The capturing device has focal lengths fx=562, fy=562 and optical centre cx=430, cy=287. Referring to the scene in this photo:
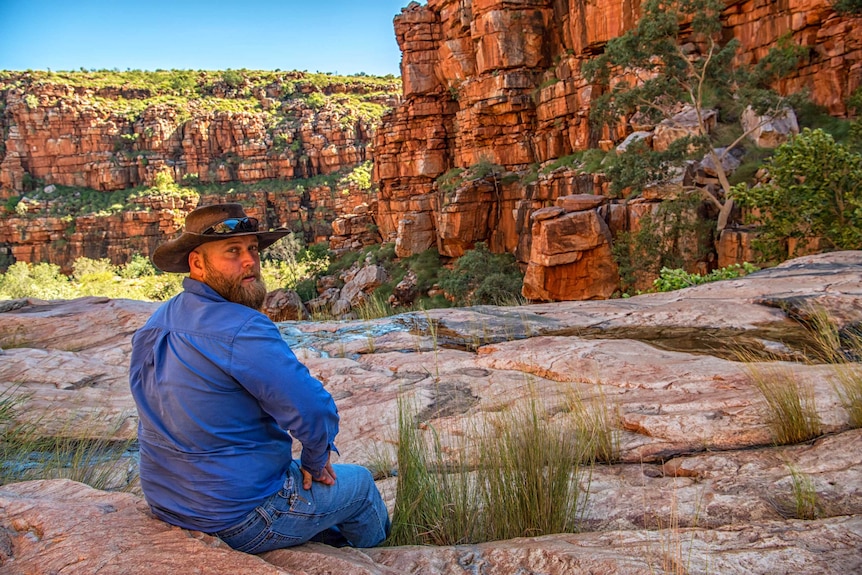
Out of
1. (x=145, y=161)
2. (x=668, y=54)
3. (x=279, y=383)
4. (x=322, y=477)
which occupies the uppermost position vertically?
(x=145, y=161)

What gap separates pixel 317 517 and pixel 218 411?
1.75 ft

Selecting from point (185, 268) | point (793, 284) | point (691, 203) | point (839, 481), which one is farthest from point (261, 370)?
point (691, 203)

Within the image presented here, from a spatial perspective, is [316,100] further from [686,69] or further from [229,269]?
[229,269]

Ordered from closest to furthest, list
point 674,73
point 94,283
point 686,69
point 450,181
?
1. point 674,73
2. point 686,69
3. point 450,181
4. point 94,283

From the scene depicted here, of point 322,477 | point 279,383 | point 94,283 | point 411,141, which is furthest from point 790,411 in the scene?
point 94,283

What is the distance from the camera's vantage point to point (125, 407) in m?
4.41

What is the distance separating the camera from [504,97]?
2795 cm

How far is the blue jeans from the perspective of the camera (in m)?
1.91

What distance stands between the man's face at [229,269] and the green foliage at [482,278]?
20551 millimetres

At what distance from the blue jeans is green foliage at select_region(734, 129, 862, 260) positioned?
32.2 feet

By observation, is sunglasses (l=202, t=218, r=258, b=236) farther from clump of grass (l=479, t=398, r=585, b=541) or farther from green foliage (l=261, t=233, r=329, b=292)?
green foliage (l=261, t=233, r=329, b=292)

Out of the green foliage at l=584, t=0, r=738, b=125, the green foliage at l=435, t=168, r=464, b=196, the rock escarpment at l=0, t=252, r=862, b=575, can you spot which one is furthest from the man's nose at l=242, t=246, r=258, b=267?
the green foliage at l=435, t=168, r=464, b=196

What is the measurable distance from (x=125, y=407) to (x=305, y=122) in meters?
62.0

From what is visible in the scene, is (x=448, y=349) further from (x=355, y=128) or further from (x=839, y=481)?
(x=355, y=128)
